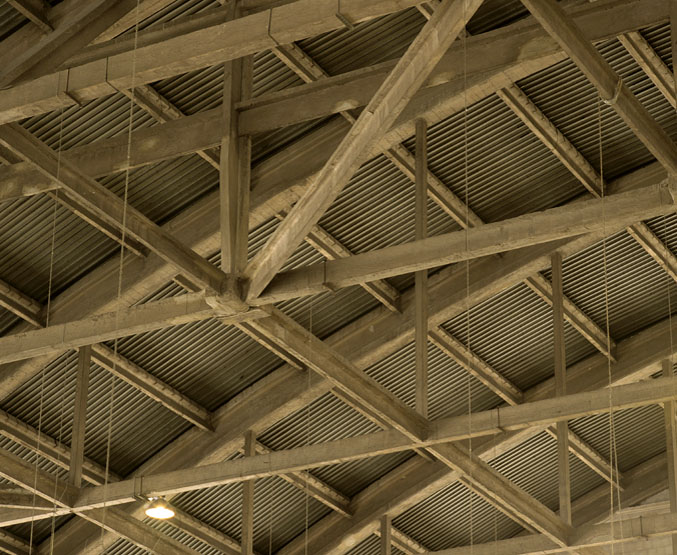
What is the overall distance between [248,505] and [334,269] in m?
8.69

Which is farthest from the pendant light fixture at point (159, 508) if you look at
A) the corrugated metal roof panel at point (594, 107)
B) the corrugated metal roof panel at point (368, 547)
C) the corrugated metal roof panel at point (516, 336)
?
the corrugated metal roof panel at point (594, 107)

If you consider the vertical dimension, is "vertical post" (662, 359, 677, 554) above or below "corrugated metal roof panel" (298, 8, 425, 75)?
below

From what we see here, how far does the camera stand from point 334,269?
61.6 ft

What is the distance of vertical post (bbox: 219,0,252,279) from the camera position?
18625 mm

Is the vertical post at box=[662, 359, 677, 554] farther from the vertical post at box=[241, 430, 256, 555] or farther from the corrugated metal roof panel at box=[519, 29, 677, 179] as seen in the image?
the vertical post at box=[241, 430, 256, 555]

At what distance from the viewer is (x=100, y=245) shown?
23609 mm

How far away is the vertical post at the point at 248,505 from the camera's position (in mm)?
26234

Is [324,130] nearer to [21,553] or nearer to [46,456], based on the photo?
[46,456]

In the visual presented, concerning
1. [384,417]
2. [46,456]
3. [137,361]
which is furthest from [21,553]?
[384,417]

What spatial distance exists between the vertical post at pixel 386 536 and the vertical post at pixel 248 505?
3557mm

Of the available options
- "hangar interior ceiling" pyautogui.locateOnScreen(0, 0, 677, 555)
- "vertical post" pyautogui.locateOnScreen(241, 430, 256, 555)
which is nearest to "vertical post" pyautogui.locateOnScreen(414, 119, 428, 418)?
"hangar interior ceiling" pyautogui.locateOnScreen(0, 0, 677, 555)

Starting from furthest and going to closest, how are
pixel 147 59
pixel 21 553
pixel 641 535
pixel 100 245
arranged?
1. pixel 21 553
2. pixel 641 535
3. pixel 100 245
4. pixel 147 59

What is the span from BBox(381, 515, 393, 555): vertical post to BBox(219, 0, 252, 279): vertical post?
11466 millimetres

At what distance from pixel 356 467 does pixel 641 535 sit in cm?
617
